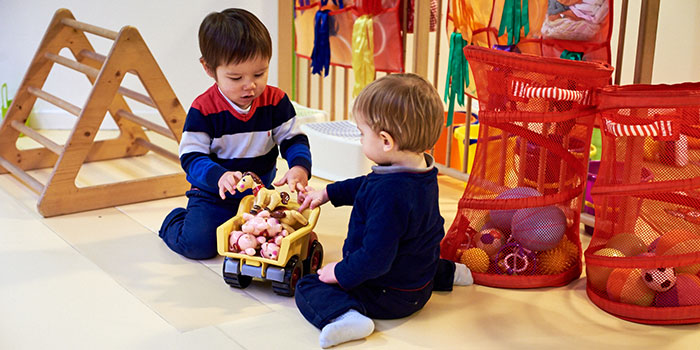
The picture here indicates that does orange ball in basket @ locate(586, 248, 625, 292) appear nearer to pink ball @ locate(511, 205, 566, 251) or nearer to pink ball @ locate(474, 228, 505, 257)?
pink ball @ locate(511, 205, 566, 251)

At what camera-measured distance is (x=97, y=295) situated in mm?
1601

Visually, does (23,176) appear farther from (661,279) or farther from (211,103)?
(661,279)

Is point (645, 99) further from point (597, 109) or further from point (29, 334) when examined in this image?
point (29, 334)

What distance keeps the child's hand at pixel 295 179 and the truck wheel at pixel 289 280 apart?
0.19m

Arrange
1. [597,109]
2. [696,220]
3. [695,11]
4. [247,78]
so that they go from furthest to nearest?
[695,11]
[247,78]
[597,109]
[696,220]

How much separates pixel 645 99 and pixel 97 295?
1272mm

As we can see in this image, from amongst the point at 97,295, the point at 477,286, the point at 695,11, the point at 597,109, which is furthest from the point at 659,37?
the point at 97,295

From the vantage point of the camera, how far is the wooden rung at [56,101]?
2.26m

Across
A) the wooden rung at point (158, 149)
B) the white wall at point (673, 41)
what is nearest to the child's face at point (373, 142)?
the wooden rung at point (158, 149)

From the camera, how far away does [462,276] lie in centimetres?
170

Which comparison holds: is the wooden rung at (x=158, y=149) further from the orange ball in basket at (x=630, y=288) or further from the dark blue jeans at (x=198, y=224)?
the orange ball in basket at (x=630, y=288)

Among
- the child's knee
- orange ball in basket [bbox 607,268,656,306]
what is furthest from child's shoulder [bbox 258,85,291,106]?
orange ball in basket [bbox 607,268,656,306]

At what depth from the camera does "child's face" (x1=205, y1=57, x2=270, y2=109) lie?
172 centimetres

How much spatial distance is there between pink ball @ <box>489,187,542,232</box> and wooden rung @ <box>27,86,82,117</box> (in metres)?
1.32
